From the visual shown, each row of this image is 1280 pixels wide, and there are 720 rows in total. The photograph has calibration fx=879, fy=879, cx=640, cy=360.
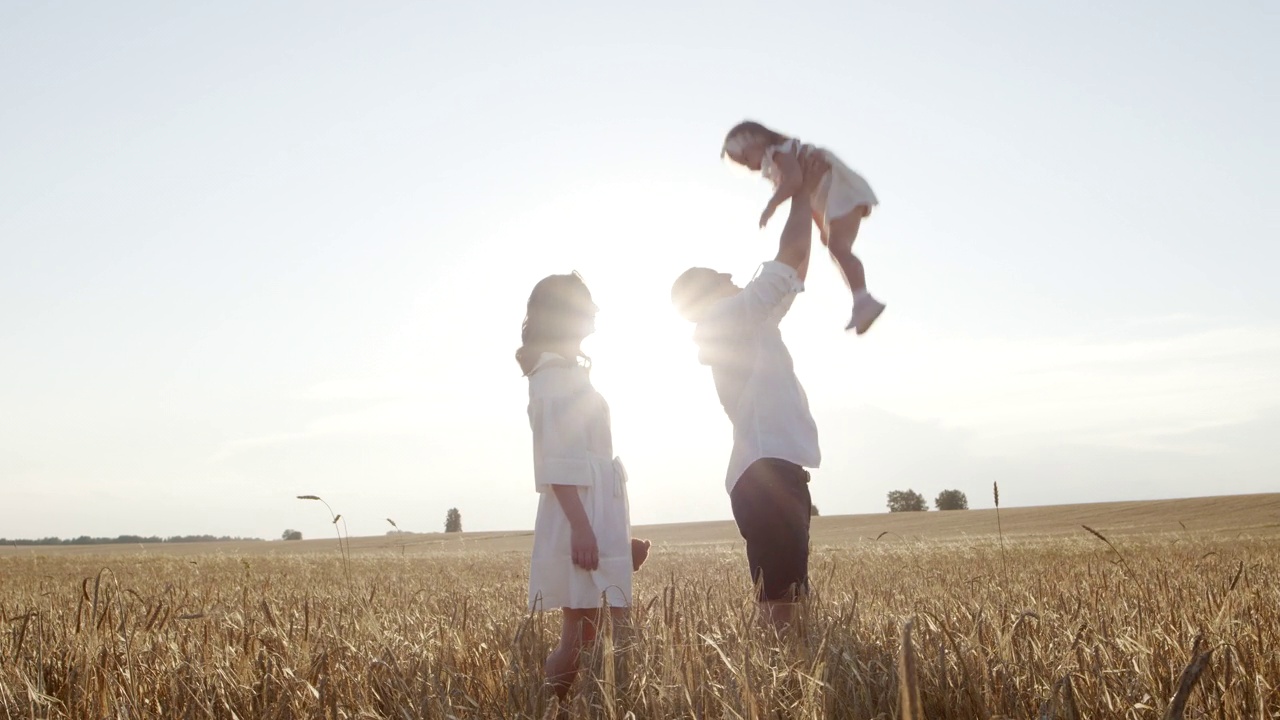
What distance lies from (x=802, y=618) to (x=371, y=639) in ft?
6.87

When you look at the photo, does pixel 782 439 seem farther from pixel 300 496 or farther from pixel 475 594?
pixel 475 594

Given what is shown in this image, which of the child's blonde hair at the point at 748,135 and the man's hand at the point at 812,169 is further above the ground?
the child's blonde hair at the point at 748,135

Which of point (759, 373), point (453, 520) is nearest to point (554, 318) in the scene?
point (759, 373)

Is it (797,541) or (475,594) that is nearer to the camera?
(797,541)

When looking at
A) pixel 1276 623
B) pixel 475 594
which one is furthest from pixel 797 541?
pixel 475 594

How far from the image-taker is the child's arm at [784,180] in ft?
11.6

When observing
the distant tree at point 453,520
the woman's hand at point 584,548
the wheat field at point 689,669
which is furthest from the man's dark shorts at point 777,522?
the distant tree at point 453,520

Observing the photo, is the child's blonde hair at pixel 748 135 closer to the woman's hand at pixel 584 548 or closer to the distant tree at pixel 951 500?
the woman's hand at pixel 584 548

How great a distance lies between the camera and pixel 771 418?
392cm

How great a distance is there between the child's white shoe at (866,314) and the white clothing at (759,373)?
0.27 metres

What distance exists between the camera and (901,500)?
9394cm

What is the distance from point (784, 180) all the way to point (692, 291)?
0.95 metres

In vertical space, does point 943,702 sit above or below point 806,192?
below

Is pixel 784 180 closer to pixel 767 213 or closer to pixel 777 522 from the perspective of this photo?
pixel 767 213
